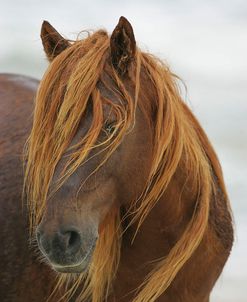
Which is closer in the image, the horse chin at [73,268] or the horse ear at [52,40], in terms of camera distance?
the horse chin at [73,268]

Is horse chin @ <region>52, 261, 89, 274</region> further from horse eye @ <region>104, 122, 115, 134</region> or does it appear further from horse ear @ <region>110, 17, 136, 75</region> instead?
horse ear @ <region>110, 17, 136, 75</region>

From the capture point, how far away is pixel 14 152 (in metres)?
6.31

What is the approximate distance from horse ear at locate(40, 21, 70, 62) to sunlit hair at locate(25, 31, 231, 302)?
10cm

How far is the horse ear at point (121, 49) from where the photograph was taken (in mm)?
5246

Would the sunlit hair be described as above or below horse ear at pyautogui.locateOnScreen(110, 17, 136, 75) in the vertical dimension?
below

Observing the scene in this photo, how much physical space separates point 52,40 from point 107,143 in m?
0.84

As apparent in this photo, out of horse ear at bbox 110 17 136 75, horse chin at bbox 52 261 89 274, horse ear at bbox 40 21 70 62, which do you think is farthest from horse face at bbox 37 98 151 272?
horse ear at bbox 40 21 70 62

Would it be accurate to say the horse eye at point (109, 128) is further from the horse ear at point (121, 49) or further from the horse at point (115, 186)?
the horse ear at point (121, 49)

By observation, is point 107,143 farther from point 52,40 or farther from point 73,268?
point 52,40

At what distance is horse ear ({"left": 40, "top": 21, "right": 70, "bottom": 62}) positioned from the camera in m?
5.51

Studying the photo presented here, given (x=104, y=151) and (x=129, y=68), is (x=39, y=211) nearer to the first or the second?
(x=104, y=151)

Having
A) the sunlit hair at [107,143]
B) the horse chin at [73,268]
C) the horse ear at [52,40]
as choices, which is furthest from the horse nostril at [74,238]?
the horse ear at [52,40]

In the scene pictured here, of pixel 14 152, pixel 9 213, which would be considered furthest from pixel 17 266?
pixel 14 152

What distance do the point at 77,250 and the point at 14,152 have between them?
5.19 feet
